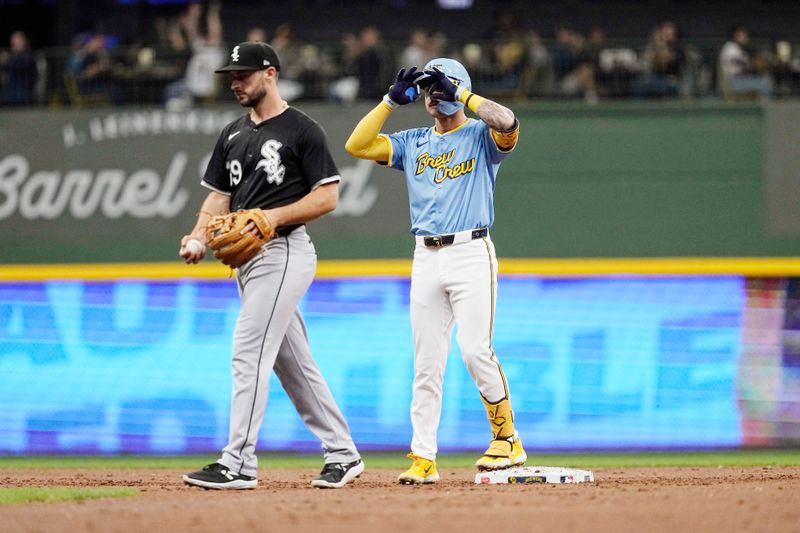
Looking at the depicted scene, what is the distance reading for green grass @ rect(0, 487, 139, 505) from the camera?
6.16 m

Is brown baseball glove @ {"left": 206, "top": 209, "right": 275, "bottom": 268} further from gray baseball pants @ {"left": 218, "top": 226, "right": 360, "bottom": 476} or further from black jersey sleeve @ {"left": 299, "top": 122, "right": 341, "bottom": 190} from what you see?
black jersey sleeve @ {"left": 299, "top": 122, "right": 341, "bottom": 190}

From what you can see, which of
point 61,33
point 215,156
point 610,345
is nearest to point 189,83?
point 61,33

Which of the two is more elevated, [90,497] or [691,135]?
[691,135]

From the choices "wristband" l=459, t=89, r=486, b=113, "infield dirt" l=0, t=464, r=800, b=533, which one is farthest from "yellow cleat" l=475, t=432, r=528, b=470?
"wristband" l=459, t=89, r=486, b=113

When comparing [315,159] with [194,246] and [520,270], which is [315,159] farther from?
[520,270]

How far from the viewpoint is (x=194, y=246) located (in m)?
6.23

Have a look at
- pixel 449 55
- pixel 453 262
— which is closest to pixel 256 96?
pixel 453 262

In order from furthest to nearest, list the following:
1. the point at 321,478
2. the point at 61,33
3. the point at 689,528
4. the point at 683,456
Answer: the point at 61,33
the point at 683,456
the point at 321,478
the point at 689,528

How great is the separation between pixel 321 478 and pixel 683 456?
4.26m

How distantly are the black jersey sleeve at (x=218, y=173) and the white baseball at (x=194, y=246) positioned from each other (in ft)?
1.23

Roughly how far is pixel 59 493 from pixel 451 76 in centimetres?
285

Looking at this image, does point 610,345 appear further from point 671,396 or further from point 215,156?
point 215,156

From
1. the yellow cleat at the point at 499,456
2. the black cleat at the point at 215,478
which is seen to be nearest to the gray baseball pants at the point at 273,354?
the black cleat at the point at 215,478

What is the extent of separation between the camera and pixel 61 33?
1848cm
